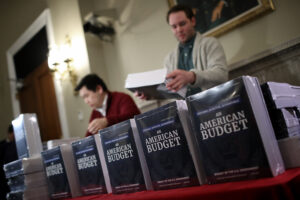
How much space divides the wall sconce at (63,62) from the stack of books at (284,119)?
9.92ft

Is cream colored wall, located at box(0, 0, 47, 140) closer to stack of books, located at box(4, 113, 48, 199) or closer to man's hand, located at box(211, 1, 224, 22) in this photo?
man's hand, located at box(211, 1, 224, 22)

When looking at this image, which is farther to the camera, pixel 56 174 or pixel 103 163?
pixel 56 174

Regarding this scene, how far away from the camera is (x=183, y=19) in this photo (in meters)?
1.91

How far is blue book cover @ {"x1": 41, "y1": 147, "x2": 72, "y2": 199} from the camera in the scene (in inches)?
54.2

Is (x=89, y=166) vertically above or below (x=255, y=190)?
above

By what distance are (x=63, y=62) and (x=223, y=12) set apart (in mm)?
2048

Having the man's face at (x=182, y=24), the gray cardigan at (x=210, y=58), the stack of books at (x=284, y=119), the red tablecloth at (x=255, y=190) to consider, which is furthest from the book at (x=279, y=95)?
the man's face at (x=182, y=24)

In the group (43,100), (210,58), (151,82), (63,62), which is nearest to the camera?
(151,82)

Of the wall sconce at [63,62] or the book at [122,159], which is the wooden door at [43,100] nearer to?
the wall sconce at [63,62]

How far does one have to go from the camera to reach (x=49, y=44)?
13.8 ft

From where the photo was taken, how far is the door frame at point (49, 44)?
3962 millimetres

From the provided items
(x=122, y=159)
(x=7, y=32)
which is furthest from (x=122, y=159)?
(x=7, y=32)

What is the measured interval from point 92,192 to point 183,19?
1191mm

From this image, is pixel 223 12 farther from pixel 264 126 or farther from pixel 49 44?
pixel 49 44
